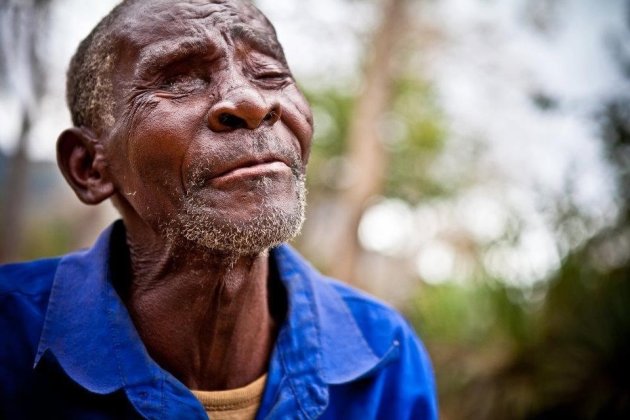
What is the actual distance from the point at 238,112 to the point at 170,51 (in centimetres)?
33

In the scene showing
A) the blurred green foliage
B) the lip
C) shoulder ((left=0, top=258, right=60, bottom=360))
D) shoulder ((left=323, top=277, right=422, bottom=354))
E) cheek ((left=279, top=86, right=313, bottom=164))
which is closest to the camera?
the lip

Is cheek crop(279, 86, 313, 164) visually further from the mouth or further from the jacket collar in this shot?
the jacket collar

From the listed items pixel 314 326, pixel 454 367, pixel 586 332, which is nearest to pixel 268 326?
pixel 314 326

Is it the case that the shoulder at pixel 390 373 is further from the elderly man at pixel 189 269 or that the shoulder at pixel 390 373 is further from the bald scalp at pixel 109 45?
the bald scalp at pixel 109 45

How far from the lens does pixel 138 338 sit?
1.67 m

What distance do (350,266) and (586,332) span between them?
365 cm

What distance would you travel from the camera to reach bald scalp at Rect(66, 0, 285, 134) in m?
1.80

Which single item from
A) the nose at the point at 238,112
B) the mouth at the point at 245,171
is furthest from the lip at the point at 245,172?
the nose at the point at 238,112

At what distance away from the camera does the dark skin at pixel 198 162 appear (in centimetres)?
161

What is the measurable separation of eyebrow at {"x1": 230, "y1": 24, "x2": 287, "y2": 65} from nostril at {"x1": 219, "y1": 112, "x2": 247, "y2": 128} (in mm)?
329

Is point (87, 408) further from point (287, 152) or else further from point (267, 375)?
point (287, 152)

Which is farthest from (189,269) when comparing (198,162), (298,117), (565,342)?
(565,342)

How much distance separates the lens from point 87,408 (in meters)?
1.60

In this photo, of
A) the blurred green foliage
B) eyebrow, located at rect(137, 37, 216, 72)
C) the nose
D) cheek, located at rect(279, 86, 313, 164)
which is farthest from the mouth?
the blurred green foliage
